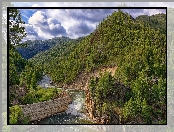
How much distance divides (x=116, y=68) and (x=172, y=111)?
91 centimetres

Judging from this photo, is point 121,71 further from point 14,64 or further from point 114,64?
point 14,64

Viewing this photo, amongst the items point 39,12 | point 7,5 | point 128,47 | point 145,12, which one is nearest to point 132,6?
point 145,12

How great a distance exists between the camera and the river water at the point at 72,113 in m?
5.02

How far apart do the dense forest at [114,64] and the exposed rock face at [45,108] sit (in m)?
0.08

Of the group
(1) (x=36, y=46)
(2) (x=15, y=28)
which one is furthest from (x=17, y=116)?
(2) (x=15, y=28)

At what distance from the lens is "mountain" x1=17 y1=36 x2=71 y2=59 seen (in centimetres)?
499

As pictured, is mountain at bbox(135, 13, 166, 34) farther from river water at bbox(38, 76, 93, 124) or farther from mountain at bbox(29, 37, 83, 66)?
river water at bbox(38, 76, 93, 124)

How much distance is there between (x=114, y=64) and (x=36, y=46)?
1.03m

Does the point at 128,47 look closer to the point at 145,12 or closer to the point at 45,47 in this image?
the point at 145,12

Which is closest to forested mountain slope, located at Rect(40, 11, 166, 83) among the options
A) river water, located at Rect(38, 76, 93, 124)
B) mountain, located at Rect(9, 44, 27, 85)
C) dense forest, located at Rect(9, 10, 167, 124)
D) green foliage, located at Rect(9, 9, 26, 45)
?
dense forest, located at Rect(9, 10, 167, 124)

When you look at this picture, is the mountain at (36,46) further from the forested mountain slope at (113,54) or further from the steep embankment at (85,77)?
the steep embankment at (85,77)

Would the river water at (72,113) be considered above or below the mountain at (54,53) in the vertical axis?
below

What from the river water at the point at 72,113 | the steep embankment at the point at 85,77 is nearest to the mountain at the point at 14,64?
the river water at the point at 72,113

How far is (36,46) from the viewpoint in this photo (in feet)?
16.5
